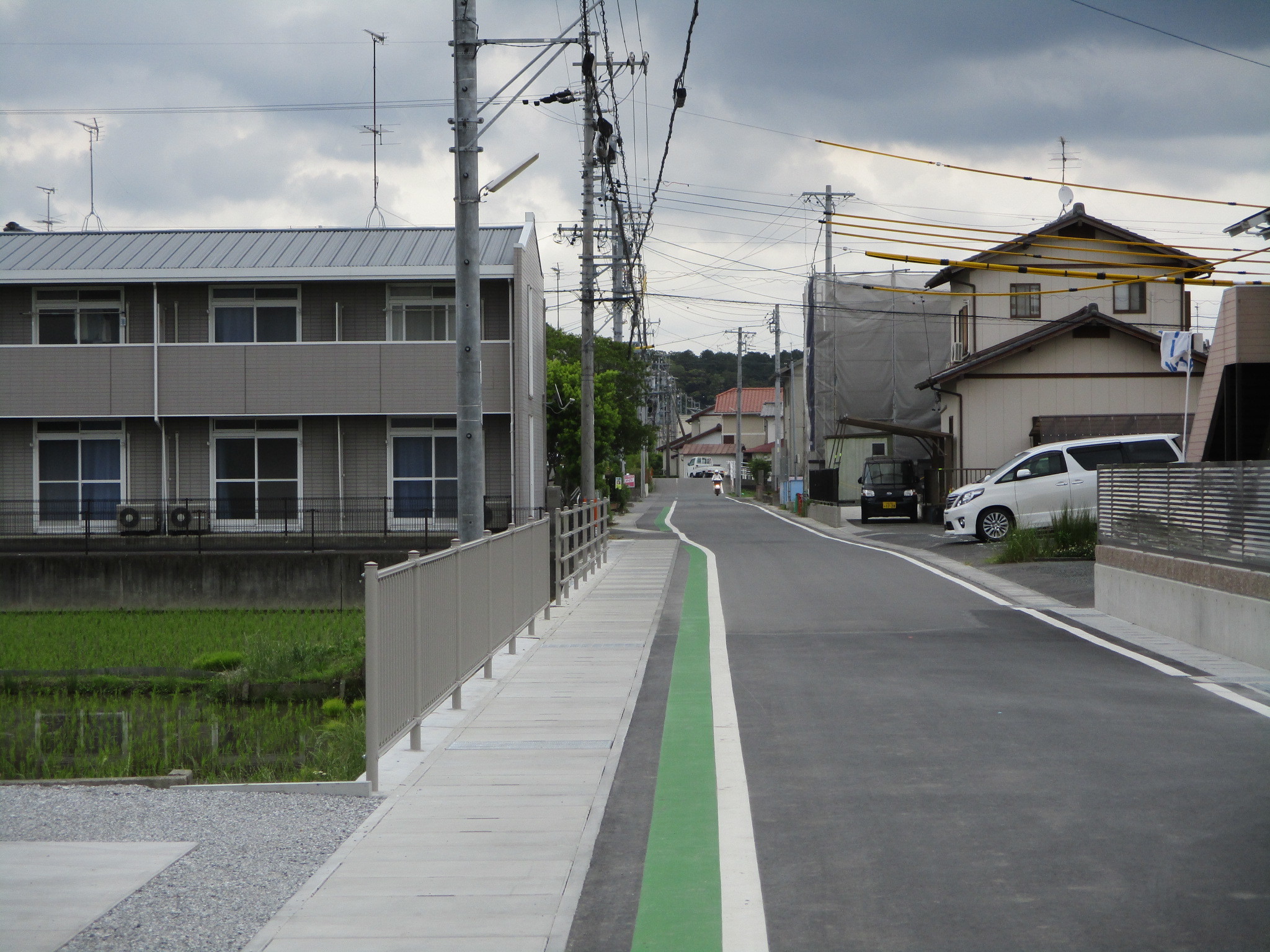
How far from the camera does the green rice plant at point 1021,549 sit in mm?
21125

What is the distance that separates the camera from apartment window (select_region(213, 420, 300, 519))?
2719 cm

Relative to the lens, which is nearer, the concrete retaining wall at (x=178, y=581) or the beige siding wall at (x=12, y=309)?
the concrete retaining wall at (x=178, y=581)

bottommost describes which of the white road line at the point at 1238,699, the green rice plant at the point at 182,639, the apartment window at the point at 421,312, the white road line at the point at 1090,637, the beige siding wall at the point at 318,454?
the green rice plant at the point at 182,639

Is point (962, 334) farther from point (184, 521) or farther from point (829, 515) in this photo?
point (184, 521)

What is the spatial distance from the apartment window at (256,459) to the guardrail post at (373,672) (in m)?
21.3

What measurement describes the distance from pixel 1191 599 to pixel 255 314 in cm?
2123

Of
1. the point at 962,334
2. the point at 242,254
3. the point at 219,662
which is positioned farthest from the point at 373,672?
the point at 962,334

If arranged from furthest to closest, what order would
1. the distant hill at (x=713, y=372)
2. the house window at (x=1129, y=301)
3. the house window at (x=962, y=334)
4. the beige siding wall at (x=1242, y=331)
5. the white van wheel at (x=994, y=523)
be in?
the distant hill at (x=713, y=372) → the house window at (x=962, y=334) → the house window at (x=1129, y=301) → the white van wheel at (x=994, y=523) → the beige siding wall at (x=1242, y=331)

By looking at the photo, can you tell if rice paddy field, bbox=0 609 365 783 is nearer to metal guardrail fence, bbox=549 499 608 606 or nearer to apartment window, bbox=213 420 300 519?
metal guardrail fence, bbox=549 499 608 606

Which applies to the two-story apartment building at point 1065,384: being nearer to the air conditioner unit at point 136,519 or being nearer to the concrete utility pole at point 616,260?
the concrete utility pole at point 616,260

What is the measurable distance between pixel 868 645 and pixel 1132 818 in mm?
6247

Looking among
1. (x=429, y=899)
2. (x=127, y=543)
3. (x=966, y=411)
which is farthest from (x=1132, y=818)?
(x=966, y=411)

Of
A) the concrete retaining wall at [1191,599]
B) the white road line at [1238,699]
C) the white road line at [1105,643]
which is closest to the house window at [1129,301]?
the concrete retaining wall at [1191,599]

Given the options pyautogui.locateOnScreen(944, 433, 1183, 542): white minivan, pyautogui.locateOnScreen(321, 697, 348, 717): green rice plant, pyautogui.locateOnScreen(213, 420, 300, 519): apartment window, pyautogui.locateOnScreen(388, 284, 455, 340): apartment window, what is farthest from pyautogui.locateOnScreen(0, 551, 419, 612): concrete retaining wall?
pyautogui.locateOnScreen(944, 433, 1183, 542): white minivan
